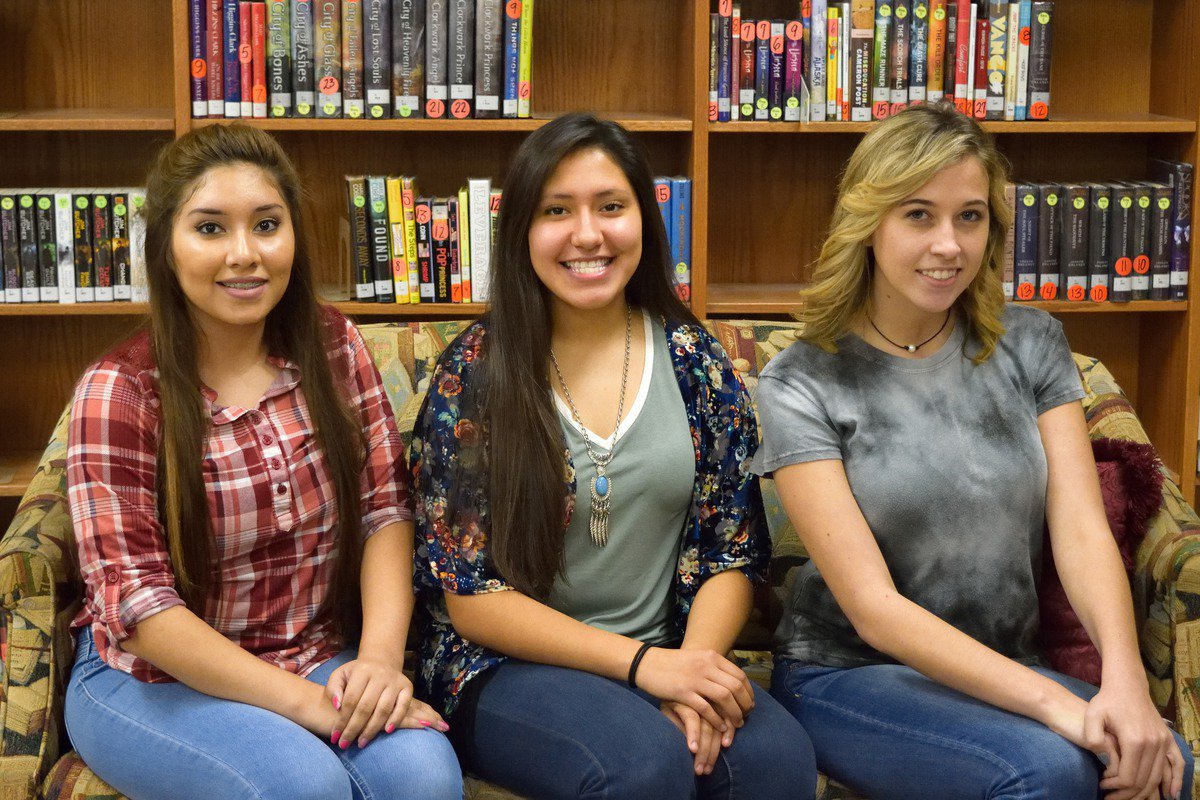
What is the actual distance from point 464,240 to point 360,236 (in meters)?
0.21

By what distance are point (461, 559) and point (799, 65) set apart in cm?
144

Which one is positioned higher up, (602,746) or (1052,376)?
(1052,376)

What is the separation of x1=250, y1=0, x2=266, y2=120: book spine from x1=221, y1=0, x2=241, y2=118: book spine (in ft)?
0.09

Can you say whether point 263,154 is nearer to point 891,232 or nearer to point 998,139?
point 891,232

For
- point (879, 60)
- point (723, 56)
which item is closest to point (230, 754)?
point (723, 56)

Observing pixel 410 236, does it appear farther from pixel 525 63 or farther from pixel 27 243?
pixel 27 243

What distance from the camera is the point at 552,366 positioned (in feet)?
5.92

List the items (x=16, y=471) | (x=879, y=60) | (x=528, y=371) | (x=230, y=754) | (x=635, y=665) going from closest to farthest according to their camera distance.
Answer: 1. (x=230, y=754)
2. (x=635, y=665)
3. (x=528, y=371)
4. (x=879, y=60)
5. (x=16, y=471)

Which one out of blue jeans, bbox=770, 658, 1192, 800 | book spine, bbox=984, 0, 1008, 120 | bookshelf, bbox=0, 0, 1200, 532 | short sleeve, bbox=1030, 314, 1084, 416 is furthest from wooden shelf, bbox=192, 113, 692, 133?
blue jeans, bbox=770, 658, 1192, 800

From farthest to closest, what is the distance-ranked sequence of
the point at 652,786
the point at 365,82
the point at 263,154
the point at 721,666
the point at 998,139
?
the point at 998,139, the point at 365,82, the point at 263,154, the point at 721,666, the point at 652,786

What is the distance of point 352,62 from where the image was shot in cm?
264

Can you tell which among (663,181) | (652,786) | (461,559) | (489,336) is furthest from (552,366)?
(663,181)

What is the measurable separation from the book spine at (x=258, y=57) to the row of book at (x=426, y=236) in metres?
0.22

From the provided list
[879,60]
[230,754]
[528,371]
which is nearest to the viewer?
[230,754]
